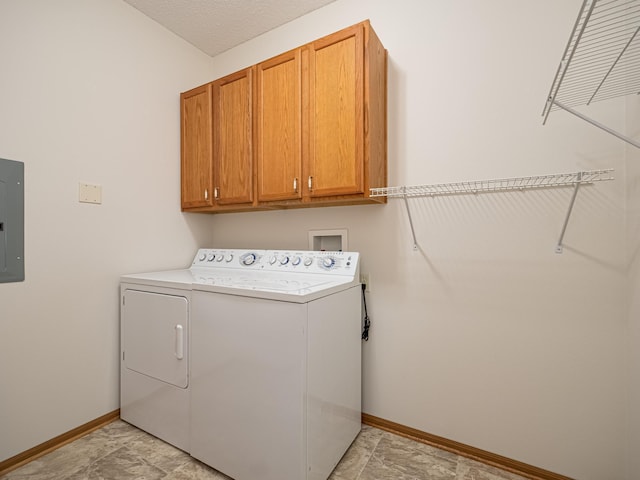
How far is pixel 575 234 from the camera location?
1.40 metres

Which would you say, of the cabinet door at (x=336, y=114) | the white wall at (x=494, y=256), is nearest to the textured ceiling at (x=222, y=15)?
the white wall at (x=494, y=256)

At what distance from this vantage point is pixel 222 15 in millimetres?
2137

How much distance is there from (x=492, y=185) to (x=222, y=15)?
7.00 feet

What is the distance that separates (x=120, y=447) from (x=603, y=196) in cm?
278

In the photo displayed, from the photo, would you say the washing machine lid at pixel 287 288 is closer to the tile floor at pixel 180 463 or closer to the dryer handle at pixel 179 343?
the dryer handle at pixel 179 343

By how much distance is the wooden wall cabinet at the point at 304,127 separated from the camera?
162 cm

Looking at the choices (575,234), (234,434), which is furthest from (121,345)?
(575,234)

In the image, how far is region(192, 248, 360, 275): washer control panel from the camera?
1.79 metres

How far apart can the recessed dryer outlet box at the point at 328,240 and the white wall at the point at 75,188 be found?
1.14 metres

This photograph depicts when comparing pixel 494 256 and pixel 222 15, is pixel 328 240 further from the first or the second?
pixel 222 15

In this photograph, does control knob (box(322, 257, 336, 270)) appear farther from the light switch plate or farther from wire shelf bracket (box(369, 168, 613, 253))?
the light switch plate

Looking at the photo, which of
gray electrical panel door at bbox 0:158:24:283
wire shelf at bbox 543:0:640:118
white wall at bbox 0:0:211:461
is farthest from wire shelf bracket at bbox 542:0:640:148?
gray electrical panel door at bbox 0:158:24:283

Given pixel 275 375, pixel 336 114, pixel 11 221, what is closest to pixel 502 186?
pixel 336 114

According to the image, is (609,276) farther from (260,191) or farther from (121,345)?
(121,345)
